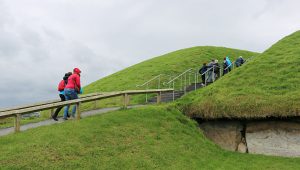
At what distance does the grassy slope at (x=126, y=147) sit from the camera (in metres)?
9.86

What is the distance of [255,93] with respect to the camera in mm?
15789

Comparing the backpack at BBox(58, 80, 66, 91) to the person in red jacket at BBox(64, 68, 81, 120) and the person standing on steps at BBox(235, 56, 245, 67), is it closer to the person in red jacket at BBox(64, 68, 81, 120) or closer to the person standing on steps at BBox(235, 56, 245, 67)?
the person in red jacket at BBox(64, 68, 81, 120)

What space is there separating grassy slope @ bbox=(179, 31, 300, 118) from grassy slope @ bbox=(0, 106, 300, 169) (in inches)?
52.8

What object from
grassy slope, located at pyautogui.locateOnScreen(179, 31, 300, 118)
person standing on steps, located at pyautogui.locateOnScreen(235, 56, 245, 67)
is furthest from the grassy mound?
grassy slope, located at pyautogui.locateOnScreen(179, 31, 300, 118)

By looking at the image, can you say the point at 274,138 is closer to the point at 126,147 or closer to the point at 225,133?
the point at 225,133

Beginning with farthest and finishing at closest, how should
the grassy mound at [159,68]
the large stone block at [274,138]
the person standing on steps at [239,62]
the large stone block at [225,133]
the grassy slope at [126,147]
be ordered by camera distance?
the grassy mound at [159,68]
the person standing on steps at [239,62]
the large stone block at [225,133]
the large stone block at [274,138]
the grassy slope at [126,147]

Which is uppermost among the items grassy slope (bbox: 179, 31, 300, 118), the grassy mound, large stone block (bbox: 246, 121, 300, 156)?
the grassy mound

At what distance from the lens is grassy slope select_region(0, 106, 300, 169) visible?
32.3 ft

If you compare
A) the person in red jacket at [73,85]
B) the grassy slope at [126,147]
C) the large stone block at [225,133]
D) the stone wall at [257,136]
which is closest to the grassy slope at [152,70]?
the large stone block at [225,133]

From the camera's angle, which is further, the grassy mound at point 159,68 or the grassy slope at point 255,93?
the grassy mound at point 159,68

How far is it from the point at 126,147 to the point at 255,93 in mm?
7158

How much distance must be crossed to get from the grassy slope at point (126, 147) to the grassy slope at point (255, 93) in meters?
1.34

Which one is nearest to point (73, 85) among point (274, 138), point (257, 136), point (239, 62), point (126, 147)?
point (126, 147)

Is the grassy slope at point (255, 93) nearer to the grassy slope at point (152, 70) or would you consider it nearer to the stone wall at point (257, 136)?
the stone wall at point (257, 136)
